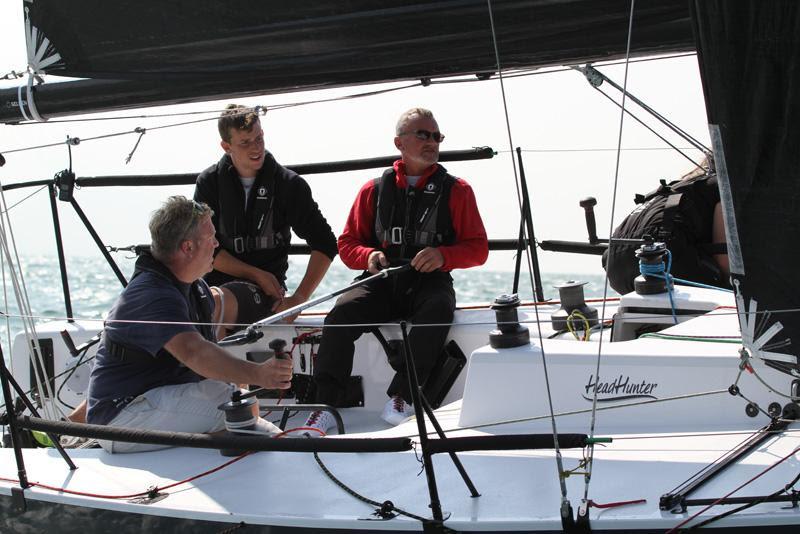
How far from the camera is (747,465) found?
108 inches

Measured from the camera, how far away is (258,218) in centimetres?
455

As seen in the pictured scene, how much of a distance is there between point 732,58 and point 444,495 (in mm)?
1383

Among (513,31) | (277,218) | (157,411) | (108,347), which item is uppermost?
(513,31)

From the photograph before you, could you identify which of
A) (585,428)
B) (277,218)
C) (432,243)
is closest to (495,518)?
(585,428)

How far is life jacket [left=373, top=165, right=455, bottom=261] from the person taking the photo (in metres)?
4.18

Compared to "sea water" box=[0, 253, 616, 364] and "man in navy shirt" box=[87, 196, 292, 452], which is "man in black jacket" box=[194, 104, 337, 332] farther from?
"sea water" box=[0, 253, 616, 364]

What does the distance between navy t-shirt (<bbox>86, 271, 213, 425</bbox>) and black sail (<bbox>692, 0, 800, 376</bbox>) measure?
1.63 metres

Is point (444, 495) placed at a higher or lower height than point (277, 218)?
lower

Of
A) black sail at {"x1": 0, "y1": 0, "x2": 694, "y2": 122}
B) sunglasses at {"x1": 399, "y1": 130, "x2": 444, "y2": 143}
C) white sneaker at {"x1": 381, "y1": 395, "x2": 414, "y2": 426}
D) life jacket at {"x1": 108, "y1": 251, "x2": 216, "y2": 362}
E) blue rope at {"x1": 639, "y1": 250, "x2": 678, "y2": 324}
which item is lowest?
white sneaker at {"x1": 381, "y1": 395, "x2": 414, "y2": 426}

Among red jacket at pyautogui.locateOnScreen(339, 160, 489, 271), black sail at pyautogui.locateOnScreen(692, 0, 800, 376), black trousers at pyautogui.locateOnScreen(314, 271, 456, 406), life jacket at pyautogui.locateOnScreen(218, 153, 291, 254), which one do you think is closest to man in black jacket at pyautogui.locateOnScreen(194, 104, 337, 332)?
life jacket at pyautogui.locateOnScreen(218, 153, 291, 254)

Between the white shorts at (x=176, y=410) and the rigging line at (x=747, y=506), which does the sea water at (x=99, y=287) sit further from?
the rigging line at (x=747, y=506)

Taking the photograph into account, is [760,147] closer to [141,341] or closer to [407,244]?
[407,244]

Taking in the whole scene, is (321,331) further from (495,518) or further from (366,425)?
(495,518)

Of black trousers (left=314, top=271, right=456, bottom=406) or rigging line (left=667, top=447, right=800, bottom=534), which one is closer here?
rigging line (left=667, top=447, right=800, bottom=534)
